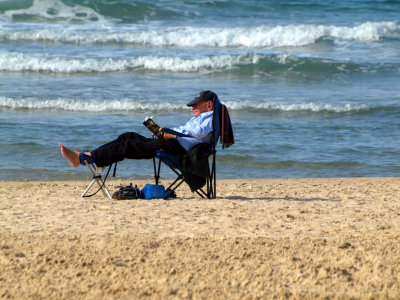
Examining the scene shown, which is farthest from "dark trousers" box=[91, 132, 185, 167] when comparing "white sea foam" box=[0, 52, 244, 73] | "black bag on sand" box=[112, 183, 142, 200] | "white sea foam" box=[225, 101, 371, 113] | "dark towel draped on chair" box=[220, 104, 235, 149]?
"white sea foam" box=[0, 52, 244, 73]

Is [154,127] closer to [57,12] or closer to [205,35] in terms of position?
[205,35]

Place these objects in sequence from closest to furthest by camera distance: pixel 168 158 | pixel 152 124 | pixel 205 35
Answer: pixel 152 124, pixel 168 158, pixel 205 35

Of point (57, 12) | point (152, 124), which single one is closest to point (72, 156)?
point (152, 124)

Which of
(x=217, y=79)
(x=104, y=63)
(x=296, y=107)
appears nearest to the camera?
(x=296, y=107)

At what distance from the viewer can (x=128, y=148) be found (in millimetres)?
6223

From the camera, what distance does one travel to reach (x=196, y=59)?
16.0 metres

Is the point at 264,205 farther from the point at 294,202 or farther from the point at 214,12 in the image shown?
the point at 214,12

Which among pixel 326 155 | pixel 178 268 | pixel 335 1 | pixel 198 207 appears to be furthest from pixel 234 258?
pixel 335 1

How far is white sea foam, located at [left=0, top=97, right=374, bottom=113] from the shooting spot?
37.9ft

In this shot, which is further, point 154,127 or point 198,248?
point 154,127

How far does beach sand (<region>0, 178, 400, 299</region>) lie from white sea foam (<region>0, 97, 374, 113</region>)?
5.25 meters

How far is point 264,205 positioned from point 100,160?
159 cm

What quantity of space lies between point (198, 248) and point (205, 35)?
1492cm

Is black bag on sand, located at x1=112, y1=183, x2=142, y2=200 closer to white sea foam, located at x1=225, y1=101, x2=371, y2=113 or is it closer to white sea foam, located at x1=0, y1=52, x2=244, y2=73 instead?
white sea foam, located at x1=225, y1=101, x2=371, y2=113
